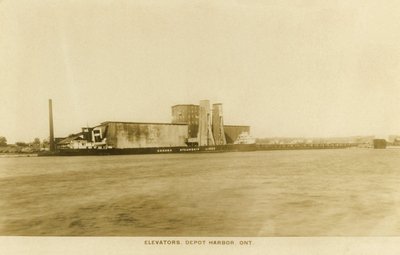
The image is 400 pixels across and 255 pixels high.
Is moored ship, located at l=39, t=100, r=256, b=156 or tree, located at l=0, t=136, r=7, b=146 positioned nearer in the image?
tree, located at l=0, t=136, r=7, b=146

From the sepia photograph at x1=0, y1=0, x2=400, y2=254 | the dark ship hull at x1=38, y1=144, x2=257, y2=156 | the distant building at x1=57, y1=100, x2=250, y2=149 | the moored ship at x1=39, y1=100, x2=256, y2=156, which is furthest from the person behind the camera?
the dark ship hull at x1=38, y1=144, x2=257, y2=156

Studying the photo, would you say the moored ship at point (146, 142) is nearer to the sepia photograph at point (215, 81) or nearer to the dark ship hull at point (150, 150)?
the dark ship hull at point (150, 150)

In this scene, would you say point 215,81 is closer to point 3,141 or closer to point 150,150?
point 3,141

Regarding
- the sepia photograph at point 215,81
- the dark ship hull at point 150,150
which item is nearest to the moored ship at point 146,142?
the dark ship hull at point 150,150

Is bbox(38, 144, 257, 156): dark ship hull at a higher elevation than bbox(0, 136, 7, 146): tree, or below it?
below

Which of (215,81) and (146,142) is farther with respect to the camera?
(146,142)

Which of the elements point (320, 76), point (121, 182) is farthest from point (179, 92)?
point (121, 182)

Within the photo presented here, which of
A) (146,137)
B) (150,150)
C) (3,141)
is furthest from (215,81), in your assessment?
(150,150)

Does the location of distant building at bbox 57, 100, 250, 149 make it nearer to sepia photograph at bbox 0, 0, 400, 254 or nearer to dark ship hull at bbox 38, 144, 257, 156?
dark ship hull at bbox 38, 144, 257, 156

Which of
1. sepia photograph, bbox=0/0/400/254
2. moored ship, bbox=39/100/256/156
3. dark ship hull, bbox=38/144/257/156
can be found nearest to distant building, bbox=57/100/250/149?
moored ship, bbox=39/100/256/156

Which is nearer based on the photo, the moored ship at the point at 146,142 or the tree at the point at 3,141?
the tree at the point at 3,141

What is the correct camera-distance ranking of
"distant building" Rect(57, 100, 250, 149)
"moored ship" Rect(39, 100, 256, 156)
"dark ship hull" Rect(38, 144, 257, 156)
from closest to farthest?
"distant building" Rect(57, 100, 250, 149) → "moored ship" Rect(39, 100, 256, 156) → "dark ship hull" Rect(38, 144, 257, 156)
